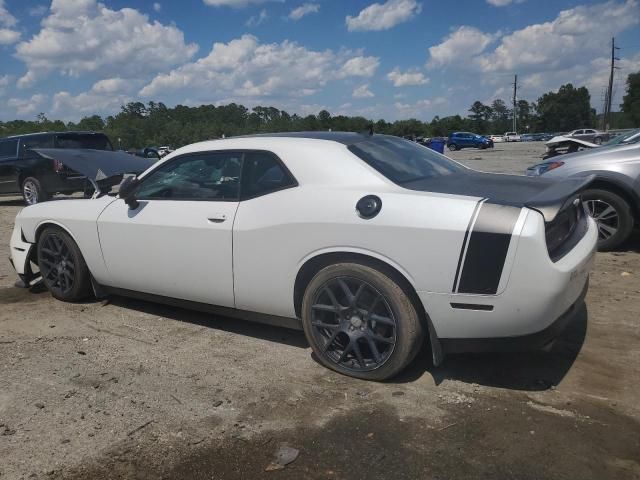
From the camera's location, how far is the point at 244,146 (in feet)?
13.0

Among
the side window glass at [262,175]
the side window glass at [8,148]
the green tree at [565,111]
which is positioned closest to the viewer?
the side window glass at [262,175]

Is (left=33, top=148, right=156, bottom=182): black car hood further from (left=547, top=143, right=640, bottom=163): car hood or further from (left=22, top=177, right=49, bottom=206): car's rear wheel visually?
(left=22, top=177, right=49, bottom=206): car's rear wheel

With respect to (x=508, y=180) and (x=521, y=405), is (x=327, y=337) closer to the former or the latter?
(x=521, y=405)

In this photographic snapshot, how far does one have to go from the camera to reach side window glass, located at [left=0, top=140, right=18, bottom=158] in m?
13.1

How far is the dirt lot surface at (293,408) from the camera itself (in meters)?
2.60

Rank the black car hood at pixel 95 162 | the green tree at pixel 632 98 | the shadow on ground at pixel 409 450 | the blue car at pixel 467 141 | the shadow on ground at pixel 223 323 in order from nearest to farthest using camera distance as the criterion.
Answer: the shadow on ground at pixel 409 450, the shadow on ground at pixel 223 323, the black car hood at pixel 95 162, the blue car at pixel 467 141, the green tree at pixel 632 98

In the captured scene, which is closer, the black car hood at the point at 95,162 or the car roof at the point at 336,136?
the car roof at the point at 336,136

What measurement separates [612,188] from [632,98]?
96.6m

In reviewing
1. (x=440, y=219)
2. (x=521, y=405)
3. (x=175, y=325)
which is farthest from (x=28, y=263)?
(x=521, y=405)

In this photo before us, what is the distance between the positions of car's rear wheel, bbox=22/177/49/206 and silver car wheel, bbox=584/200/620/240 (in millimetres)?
11177

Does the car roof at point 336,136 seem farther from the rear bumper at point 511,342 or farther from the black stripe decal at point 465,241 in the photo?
the rear bumper at point 511,342

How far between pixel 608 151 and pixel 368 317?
4.54m

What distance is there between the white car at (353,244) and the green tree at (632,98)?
90035mm

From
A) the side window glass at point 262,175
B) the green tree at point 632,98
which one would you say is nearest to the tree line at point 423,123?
the green tree at point 632,98
